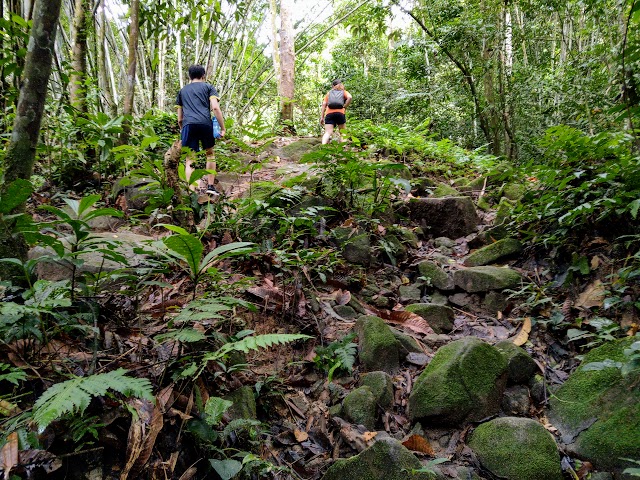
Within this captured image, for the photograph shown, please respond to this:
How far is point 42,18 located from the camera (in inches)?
77.5

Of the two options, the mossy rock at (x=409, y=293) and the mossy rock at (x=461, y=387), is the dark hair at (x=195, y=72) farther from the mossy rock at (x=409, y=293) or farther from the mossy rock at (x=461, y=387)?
the mossy rock at (x=461, y=387)

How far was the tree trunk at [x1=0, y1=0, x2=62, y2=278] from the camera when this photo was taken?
1.95 meters

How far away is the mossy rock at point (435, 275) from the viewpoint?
147 inches

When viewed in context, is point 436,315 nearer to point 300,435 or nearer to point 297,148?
point 300,435

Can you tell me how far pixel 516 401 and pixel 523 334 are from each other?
0.71 meters

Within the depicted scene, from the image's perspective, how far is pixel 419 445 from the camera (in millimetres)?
2070

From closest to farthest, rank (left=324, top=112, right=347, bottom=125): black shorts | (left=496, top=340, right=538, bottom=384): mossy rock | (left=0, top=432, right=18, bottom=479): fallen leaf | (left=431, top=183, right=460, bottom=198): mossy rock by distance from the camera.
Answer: (left=0, top=432, right=18, bottom=479): fallen leaf < (left=496, top=340, right=538, bottom=384): mossy rock < (left=431, top=183, right=460, bottom=198): mossy rock < (left=324, top=112, right=347, bottom=125): black shorts

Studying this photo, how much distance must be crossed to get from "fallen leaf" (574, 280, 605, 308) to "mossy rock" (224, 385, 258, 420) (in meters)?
2.48

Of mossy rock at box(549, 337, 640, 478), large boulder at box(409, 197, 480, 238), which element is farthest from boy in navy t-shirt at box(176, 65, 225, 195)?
mossy rock at box(549, 337, 640, 478)

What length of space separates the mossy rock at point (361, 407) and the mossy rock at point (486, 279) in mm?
1753

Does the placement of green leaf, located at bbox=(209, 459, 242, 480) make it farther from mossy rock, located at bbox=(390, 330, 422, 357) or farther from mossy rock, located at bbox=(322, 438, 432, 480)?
mossy rock, located at bbox=(390, 330, 422, 357)

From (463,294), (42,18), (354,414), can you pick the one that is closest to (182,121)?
(42,18)

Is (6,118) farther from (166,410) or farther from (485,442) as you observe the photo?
(485,442)

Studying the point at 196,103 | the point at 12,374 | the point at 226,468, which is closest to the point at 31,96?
the point at 12,374
